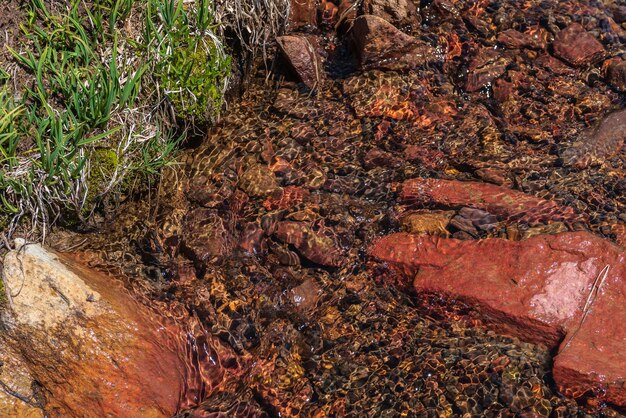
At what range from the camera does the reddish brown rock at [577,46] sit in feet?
17.4

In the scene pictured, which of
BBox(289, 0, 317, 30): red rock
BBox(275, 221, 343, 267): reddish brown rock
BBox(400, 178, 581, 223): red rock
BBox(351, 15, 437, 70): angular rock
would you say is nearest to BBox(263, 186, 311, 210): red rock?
BBox(275, 221, 343, 267): reddish brown rock

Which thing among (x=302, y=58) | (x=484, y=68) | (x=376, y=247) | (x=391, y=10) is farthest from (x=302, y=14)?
(x=376, y=247)

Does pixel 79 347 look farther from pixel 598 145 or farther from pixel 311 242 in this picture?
pixel 598 145

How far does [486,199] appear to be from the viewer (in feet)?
14.2

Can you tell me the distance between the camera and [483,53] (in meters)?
5.32

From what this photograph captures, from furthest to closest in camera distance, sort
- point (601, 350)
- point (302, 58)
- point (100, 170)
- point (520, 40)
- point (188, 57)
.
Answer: point (520, 40) < point (302, 58) < point (188, 57) < point (100, 170) < point (601, 350)

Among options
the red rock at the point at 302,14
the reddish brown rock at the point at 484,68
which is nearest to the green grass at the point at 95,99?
the red rock at the point at 302,14

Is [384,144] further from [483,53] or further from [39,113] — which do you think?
[39,113]

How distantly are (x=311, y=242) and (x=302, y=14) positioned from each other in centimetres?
206

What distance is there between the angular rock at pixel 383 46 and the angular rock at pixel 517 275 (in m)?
1.60

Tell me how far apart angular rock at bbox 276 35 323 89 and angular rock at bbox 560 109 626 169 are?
1.84 meters

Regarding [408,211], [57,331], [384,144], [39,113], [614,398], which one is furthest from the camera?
[384,144]

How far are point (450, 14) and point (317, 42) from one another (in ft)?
3.60

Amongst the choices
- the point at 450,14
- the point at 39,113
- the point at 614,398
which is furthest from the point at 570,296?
the point at 39,113
